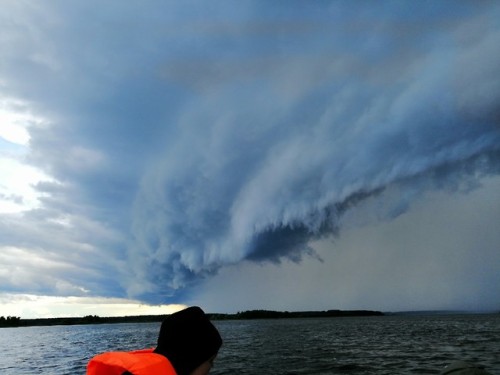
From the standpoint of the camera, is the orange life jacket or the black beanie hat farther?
the black beanie hat

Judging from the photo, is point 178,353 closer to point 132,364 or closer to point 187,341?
point 187,341

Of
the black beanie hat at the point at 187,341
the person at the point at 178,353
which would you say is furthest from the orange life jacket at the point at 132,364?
the black beanie hat at the point at 187,341

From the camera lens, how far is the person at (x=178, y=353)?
10.6ft

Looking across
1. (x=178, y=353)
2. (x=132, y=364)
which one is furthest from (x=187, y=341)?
(x=132, y=364)

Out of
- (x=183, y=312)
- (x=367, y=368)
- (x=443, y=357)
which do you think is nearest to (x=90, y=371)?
(x=183, y=312)

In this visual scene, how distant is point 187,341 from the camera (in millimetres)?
3408

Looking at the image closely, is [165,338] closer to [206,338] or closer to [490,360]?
[206,338]

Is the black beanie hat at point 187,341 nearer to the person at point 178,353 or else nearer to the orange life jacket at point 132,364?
the person at point 178,353

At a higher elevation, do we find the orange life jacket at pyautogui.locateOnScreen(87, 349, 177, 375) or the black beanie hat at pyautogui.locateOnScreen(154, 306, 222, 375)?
the black beanie hat at pyautogui.locateOnScreen(154, 306, 222, 375)

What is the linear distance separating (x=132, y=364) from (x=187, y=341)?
1.48 feet

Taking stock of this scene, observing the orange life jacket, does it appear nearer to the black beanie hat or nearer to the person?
the person

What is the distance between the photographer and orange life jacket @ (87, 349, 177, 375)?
3.15m

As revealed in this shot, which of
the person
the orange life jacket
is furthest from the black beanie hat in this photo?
the orange life jacket

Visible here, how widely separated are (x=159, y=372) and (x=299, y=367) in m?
37.6
